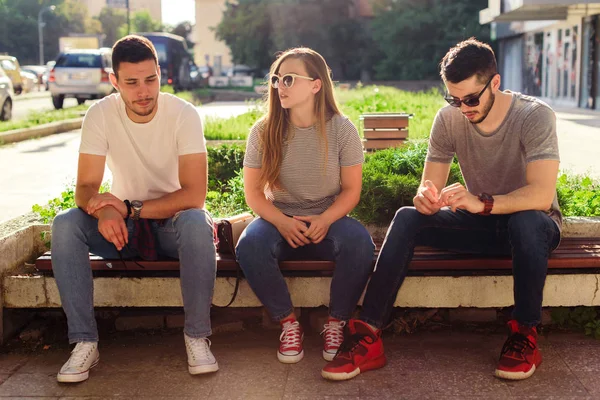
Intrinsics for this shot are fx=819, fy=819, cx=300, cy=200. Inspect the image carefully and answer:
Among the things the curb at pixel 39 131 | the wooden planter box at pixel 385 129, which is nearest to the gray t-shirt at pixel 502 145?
the wooden planter box at pixel 385 129

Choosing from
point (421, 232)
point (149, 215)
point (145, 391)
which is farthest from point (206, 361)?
point (421, 232)

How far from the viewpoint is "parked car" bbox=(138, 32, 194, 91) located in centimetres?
3662

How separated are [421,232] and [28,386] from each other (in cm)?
201

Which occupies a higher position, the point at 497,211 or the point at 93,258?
the point at 497,211

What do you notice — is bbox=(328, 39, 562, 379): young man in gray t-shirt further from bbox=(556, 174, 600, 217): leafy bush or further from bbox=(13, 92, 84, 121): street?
bbox=(13, 92, 84, 121): street

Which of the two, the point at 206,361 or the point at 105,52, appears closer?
the point at 206,361

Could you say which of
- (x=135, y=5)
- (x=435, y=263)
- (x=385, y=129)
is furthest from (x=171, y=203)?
(x=135, y=5)

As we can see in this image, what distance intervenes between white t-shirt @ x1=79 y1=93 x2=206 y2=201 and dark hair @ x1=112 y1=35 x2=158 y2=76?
230 millimetres

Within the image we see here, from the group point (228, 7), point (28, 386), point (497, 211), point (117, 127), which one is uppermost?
point (228, 7)

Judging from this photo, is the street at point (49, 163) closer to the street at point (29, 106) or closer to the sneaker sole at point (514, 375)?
the sneaker sole at point (514, 375)

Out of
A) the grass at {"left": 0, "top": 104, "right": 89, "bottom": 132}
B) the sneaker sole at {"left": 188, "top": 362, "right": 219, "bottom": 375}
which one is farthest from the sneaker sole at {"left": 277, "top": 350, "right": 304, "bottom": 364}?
the grass at {"left": 0, "top": 104, "right": 89, "bottom": 132}

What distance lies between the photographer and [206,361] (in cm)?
384

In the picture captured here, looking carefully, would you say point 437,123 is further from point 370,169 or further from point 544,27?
point 544,27

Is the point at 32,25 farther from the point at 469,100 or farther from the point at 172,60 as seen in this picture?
the point at 469,100
